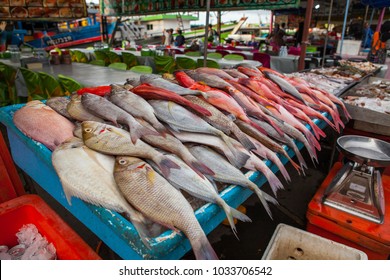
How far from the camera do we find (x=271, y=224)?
298cm

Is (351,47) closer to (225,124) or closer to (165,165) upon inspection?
(225,124)

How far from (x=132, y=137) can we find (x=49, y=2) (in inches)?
356

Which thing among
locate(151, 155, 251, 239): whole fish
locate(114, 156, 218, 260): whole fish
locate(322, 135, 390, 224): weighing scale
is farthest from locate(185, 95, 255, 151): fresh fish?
locate(322, 135, 390, 224): weighing scale

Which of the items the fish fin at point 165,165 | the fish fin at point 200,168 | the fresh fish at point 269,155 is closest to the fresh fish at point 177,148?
the fish fin at point 200,168

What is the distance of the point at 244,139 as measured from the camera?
5.36ft

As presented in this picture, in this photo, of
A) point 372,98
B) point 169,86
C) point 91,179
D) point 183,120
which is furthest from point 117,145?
point 372,98

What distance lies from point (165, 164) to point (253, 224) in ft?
7.04

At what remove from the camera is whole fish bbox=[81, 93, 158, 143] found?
143cm

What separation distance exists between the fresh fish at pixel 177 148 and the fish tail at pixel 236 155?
0.21m

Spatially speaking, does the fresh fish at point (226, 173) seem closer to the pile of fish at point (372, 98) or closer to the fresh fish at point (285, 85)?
the fresh fish at point (285, 85)

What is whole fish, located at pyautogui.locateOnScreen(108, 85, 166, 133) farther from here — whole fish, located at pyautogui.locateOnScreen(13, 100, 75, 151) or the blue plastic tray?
the blue plastic tray

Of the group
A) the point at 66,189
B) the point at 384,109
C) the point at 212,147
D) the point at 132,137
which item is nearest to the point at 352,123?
Result: the point at 384,109

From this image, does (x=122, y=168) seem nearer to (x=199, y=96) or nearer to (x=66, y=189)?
(x=66, y=189)

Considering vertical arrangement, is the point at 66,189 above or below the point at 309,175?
above
